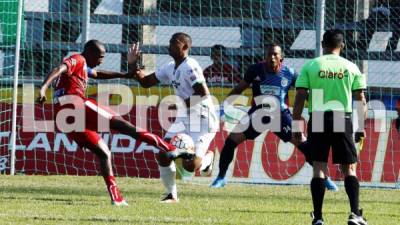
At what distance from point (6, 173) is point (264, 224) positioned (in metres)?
8.44

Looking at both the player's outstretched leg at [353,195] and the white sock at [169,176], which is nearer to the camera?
the player's outstretched leg at [353,195]

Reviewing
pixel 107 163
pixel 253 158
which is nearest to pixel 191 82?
pixel 107 163

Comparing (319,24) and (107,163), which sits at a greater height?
(319,24)

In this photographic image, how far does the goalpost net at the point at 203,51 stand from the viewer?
16.8 meters

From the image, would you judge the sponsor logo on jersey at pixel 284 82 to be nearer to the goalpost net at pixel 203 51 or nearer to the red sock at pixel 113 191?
the goalpost net at pixel 203 51

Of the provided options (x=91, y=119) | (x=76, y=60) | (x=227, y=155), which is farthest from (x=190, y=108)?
(x=227, y=155)

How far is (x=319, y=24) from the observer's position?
16938mm

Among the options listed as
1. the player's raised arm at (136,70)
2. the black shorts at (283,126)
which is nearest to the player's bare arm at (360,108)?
the player's raised arm at (136,70)

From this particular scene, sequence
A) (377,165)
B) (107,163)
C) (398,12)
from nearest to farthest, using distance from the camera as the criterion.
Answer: (107,163) → (377,165) → (398,12)

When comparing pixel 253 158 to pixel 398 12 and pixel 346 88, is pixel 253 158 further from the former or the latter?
pixel 346 88

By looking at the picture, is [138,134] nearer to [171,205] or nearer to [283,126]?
[171,205]

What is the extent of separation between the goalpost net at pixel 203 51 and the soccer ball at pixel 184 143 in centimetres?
500

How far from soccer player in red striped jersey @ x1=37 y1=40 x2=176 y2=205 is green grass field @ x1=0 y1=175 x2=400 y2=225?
45 centimetres

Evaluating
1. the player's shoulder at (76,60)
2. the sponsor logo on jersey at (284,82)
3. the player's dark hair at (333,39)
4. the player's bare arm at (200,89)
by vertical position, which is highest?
the player's dark hair at (333,39)
